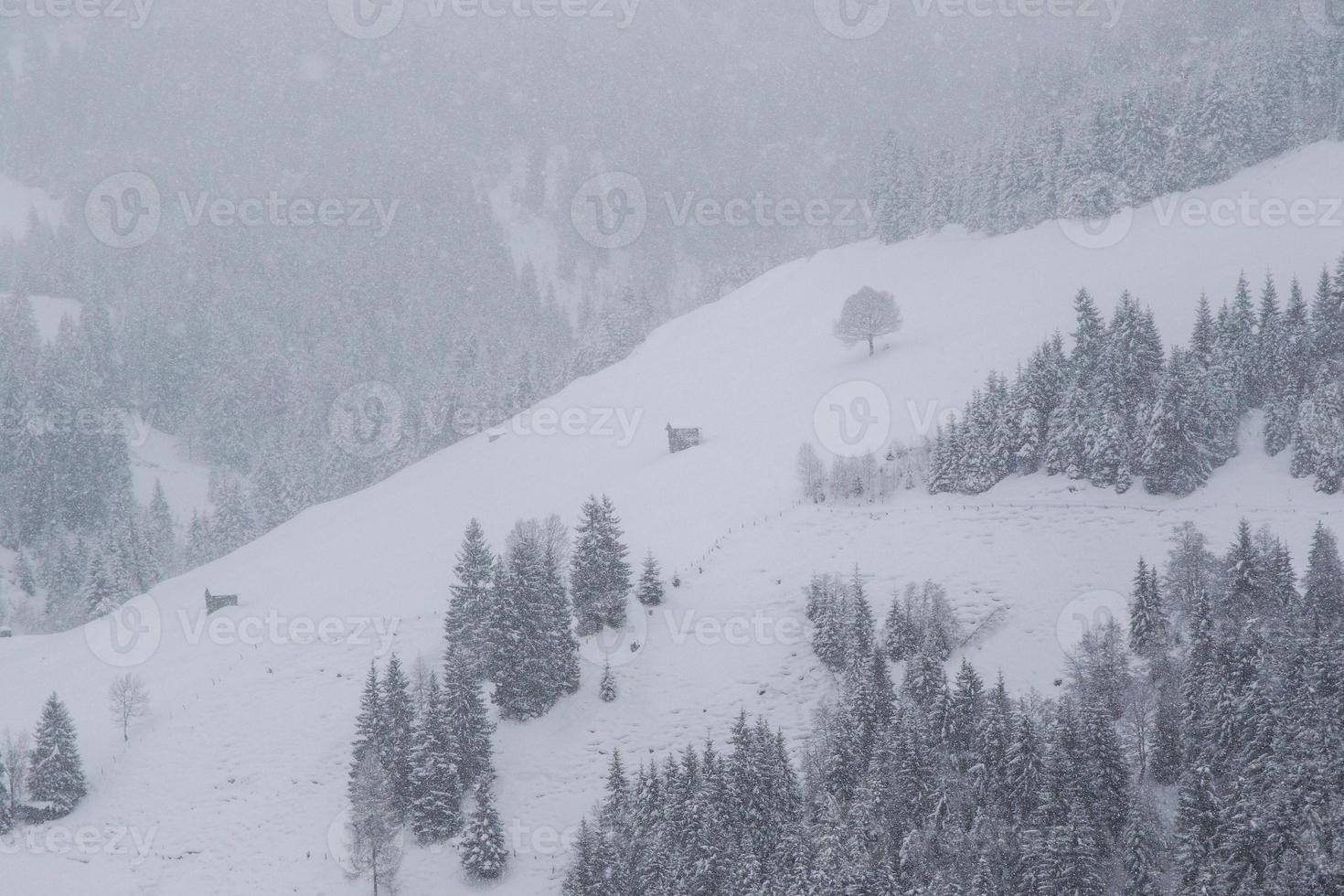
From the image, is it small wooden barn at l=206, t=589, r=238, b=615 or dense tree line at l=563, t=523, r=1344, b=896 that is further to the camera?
small wooden barn at l=206, t=589, r=238, b=615

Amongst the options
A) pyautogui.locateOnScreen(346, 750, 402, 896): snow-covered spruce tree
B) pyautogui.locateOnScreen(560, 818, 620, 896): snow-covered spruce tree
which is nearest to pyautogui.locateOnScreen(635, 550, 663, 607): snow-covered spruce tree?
pyautogui.locateOnScreen(560, 818, 620, 896): snow-covered spruce tree

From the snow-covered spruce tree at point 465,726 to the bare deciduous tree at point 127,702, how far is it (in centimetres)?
1762

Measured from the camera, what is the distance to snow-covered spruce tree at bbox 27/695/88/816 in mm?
45375

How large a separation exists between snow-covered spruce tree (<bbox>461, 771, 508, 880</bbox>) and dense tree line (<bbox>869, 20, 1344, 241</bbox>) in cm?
8183

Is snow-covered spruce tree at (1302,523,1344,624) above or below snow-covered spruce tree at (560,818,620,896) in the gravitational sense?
above

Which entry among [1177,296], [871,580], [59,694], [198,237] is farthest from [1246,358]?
[198,237]

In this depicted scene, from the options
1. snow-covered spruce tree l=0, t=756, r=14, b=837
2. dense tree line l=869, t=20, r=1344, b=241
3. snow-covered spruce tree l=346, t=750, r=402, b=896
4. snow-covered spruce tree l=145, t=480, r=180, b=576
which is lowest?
snow-covered spruce tree l=346, t=750, r=402, b=896

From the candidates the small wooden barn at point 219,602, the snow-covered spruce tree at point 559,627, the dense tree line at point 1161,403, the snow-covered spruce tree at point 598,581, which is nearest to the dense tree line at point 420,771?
the snow-covered spruce tree at point 559,627

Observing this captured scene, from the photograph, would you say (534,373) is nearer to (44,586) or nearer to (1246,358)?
(44,586)

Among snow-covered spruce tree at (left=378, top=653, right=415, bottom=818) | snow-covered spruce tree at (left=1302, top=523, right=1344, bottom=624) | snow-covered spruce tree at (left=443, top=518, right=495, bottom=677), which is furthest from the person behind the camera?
snow-covered spruce tree at (left=443, top=518, right=495, bottom=677)

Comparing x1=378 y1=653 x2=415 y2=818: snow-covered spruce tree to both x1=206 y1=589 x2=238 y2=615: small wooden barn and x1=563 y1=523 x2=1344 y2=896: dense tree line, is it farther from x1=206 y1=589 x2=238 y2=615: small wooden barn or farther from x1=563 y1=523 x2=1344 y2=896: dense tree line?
x1=206 y1=589 x2=238 y2=615: small wooden barn

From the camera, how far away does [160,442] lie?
138 meters

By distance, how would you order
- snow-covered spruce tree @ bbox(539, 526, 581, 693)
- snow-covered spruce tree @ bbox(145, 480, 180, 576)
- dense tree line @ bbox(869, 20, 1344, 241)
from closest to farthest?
snow-covered spruce tree @ bbox(539, 526, 581, 693), dense tree line @ bbox(869, 20, 1344, 241), snow-covered spruce tree @ bbox(145, 480, 180, 576)

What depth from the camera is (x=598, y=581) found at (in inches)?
2071
